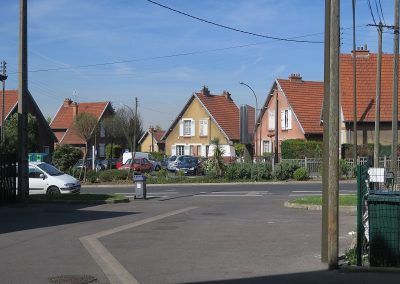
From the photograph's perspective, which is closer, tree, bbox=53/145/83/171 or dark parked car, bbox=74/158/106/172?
tree, bbox=53/145/83/171

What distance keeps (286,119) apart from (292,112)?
1.46 metres

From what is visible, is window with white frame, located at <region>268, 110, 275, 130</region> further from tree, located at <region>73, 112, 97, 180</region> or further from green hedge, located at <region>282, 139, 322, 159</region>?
tree, located at <region>73, 112, 97, 180</region>

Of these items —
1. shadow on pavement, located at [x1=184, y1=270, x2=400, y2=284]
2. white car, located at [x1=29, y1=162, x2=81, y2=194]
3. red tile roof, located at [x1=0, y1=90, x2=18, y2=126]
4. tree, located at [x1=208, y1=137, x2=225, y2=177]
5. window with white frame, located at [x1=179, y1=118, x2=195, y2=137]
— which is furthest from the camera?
window with white frame, located at [x1=179, y1=118, x2=195, y2=137]

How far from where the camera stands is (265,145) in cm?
5859

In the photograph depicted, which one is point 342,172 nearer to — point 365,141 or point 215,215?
point 365,141

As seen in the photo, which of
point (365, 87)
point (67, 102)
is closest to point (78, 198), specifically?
point (365, 87)

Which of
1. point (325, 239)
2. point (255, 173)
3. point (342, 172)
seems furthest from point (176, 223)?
point (342, 172)

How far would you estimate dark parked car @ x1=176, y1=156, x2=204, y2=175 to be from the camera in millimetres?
48594

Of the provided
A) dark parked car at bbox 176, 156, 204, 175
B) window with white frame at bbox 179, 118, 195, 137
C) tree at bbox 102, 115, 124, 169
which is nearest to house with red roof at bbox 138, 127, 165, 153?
tree at bbox 102, 115, 124, 169

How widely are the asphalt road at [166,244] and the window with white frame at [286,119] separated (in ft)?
109

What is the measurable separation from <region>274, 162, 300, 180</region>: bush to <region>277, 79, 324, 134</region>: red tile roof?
524 inches

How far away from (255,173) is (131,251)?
26.9 m

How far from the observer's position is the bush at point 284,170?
3825 cm

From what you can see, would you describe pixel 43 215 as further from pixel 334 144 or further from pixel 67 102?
pixel 67 102
